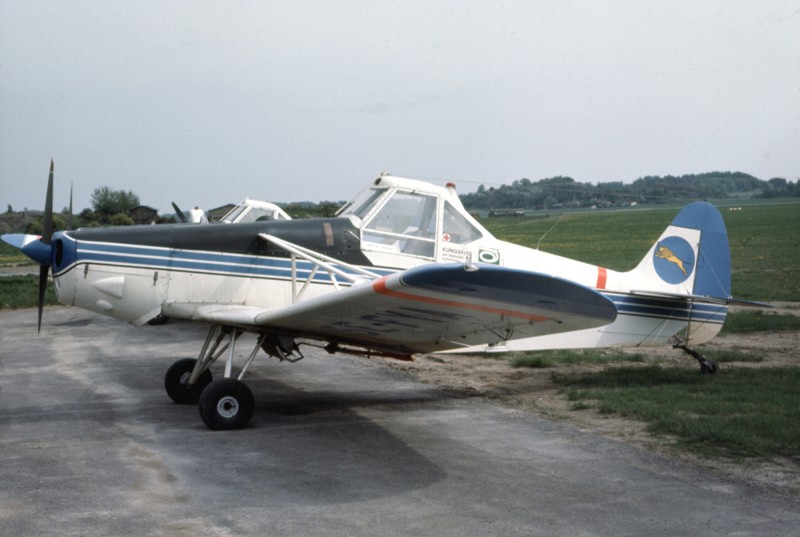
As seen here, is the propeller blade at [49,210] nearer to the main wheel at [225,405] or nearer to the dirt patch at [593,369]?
the main wheel at [225,405]

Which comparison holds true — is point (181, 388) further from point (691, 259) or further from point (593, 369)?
point (691, 259)

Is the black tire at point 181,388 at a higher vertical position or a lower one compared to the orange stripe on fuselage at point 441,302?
lower

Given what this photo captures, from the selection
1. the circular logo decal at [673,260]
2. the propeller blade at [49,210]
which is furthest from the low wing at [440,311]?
the circular logo decal at [673,260]

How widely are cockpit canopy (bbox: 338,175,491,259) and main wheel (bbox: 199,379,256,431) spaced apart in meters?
1.98

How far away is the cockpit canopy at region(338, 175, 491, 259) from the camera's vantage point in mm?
8508

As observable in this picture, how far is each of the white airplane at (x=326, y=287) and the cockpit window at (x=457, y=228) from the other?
13 millimetres

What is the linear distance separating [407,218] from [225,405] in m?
2.63

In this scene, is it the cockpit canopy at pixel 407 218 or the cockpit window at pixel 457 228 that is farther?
the cockpit window at pixel 457 228

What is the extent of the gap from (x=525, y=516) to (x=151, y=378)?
6.52 m

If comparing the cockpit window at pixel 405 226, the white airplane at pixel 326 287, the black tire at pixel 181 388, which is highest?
the cockpit window at pixel 405 226

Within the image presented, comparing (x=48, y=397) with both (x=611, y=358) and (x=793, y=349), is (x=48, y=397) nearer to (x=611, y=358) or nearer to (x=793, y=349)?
(x=611, y=358)

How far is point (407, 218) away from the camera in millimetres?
8602

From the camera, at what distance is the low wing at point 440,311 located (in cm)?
539

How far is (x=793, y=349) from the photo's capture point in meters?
11.7
